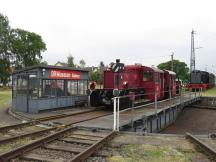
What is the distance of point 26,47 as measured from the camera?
61938 millimetres

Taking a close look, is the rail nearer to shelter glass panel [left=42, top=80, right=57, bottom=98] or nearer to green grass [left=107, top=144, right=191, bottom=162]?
green grass [left=107, top=144, right=191, bottom=162]

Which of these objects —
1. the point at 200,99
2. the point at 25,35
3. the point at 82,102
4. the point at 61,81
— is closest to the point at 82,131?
the point at 61,81

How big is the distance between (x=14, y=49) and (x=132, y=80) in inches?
1834

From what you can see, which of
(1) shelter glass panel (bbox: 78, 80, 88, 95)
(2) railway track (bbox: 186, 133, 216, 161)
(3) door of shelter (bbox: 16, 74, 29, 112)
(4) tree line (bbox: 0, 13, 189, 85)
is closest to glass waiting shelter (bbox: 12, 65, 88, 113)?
(3) door of shelter (bbox: 16, 74, 29, 112)

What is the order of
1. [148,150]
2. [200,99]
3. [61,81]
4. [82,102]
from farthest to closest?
[200,99]
[82,102]
[61,81]
[148,150]

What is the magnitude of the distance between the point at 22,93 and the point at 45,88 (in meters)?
1.56

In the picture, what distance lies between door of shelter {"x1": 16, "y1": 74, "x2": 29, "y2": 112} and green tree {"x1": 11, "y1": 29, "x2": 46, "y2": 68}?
4590 cm

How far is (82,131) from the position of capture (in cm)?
1013

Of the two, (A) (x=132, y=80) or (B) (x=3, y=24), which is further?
(B) (x=3, y=24)

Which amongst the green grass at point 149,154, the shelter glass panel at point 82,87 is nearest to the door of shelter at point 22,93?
the shelter glass panel at point 82,87

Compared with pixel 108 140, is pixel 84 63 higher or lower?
higher

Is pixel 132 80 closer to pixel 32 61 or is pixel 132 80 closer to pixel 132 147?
pixel 132 147

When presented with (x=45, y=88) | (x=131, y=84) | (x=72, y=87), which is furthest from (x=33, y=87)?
(x=131, y=84)

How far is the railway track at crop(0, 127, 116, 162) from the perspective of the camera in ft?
21.6
